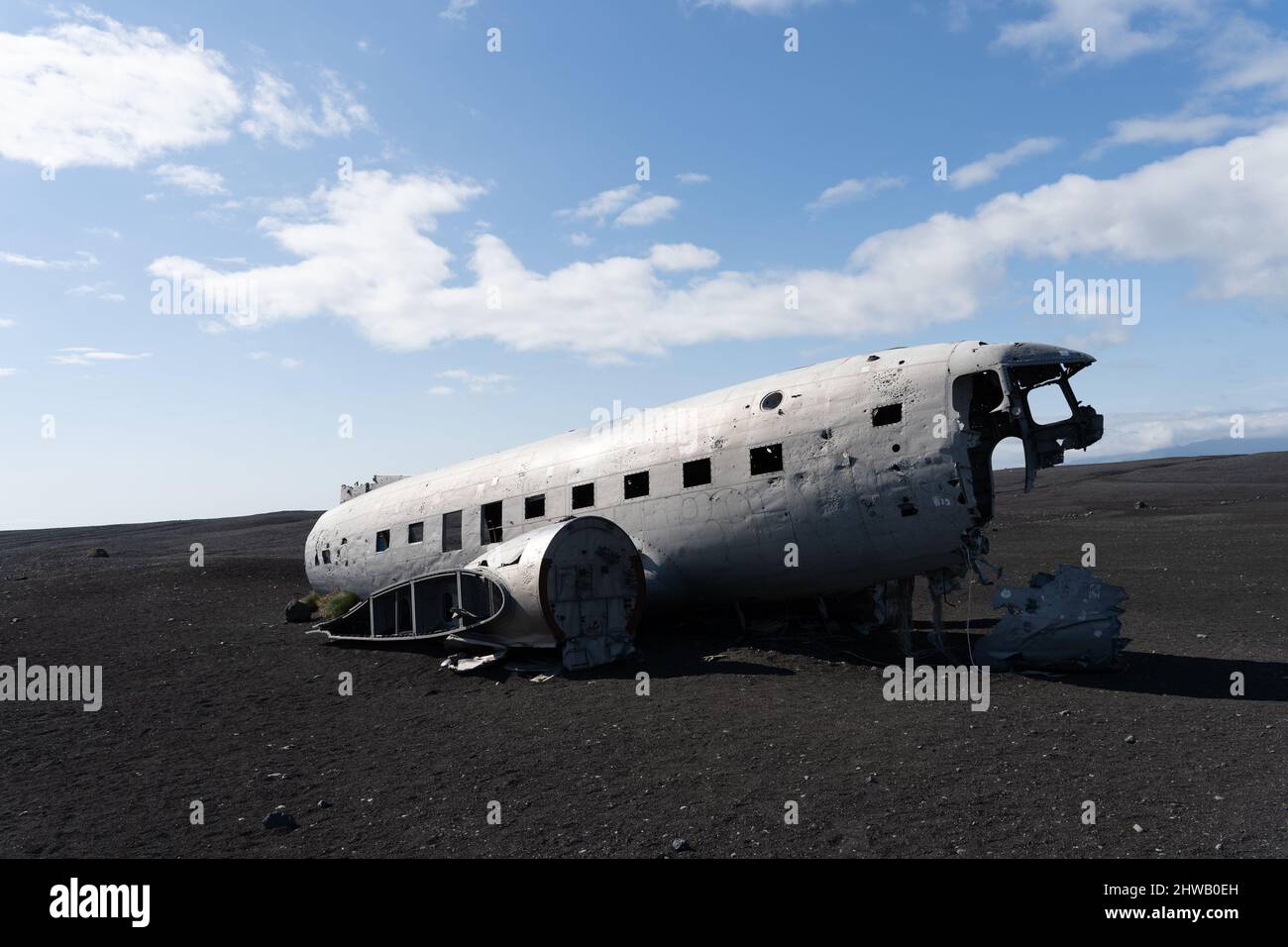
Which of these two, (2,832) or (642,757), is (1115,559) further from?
(2,832)

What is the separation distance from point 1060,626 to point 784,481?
5388 millimetres

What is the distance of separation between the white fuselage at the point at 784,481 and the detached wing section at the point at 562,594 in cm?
118

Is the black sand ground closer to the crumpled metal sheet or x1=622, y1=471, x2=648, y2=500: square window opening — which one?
the crumpled metal sheet

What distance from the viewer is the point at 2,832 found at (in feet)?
27.9

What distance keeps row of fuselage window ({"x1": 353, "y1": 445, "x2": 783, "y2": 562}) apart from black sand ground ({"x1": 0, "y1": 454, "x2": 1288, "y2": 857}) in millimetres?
3310

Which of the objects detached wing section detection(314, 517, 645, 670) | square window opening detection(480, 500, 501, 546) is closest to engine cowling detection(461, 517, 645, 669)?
detached wing section detection(314, 517, 645, 670)

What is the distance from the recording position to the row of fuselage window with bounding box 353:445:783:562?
1599cm

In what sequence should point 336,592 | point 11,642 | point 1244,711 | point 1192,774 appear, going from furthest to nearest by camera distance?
point 336,592 < point 11,642 < point 1244,711 < point 1192,774

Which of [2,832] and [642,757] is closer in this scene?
[2,832]

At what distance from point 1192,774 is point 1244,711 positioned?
3.50 metres

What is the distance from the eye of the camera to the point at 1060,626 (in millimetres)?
14344

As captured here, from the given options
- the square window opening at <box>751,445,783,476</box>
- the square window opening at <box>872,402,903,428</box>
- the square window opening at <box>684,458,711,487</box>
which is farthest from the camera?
the square window opening at <box>684,458,711,487</box>

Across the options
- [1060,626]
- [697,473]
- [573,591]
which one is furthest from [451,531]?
[1060,626]
